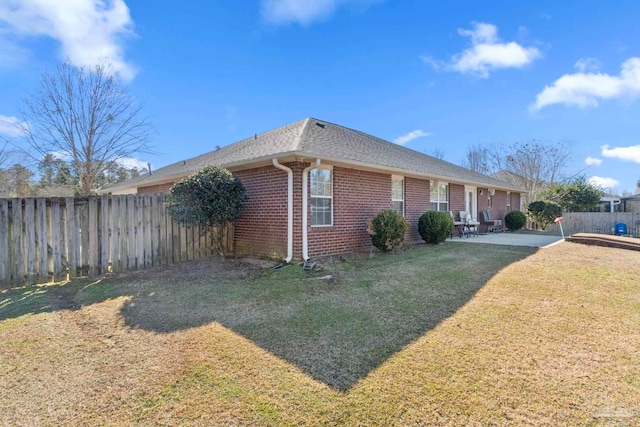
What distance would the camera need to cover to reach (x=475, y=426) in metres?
2.14

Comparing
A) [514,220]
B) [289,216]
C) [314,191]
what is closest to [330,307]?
[289,216]

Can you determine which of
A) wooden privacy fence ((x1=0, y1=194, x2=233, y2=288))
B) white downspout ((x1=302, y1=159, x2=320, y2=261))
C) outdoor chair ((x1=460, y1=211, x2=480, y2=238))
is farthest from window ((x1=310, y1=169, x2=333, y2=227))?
outdoor chair ((x1=460, y1=211, x2=480, y2=238))

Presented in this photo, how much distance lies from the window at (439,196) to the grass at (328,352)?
6.88 meters

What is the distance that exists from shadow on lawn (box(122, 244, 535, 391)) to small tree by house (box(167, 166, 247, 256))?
1.70 m

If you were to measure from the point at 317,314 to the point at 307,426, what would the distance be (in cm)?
218

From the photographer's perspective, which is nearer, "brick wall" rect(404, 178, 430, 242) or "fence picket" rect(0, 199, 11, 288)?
"fence picket" rect(0, 199, 11, 288)

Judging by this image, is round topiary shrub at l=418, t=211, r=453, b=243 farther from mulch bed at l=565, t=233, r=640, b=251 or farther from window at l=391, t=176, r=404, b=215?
mulch bed at l=565, t=233, r=640, b=251

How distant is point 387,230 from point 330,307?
454 cm

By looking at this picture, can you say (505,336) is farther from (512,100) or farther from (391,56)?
(512,100)

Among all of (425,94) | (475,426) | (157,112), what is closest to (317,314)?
(475,426)

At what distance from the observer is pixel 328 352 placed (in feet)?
10.6

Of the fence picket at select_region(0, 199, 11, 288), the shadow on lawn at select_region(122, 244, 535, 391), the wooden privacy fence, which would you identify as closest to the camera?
the shadow on lawn at select_region(122, 244, 535, 391)

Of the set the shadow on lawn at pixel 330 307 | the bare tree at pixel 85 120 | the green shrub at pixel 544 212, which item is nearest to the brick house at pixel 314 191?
the shadow on lawn at pixel 330 307

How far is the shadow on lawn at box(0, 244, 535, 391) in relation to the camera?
336 cm
